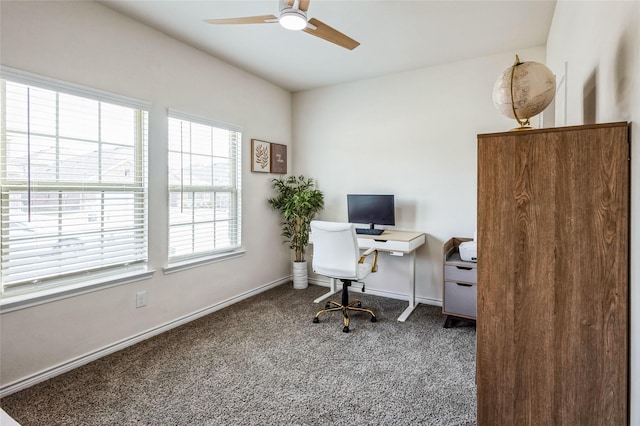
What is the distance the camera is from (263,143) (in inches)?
162

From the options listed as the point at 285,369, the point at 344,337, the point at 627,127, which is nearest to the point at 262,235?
the point at 344,337

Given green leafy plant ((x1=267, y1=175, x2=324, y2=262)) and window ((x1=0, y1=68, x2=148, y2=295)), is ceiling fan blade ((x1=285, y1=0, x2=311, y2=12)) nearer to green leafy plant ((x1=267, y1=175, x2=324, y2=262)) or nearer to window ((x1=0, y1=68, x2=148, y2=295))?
window ((x1=0, y1=68, x2=148, y2=295))

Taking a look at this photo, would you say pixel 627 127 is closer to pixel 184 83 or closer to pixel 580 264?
pixel 580 264

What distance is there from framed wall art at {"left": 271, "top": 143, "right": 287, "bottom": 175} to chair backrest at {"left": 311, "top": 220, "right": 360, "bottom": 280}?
154 centimetres

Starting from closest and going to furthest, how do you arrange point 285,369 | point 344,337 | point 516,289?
point 516,289 → point 285,369 → point 344,337

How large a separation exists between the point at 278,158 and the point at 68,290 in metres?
2.75

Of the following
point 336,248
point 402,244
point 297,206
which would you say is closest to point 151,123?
point 297,206

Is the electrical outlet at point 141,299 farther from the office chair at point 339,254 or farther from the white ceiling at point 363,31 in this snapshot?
the white ceiling at point 363,31

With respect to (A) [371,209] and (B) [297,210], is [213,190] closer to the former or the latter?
(B) [297,210]

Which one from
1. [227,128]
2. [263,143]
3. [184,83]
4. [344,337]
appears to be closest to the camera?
[344,337]

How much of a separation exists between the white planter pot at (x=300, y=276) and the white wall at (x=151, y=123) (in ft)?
1.14

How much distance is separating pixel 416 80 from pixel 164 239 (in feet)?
10.6

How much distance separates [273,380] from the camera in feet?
7.23

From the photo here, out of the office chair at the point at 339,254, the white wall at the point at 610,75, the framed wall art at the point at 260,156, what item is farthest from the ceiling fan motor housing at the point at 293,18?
the framed wall art at the point at 260,156
